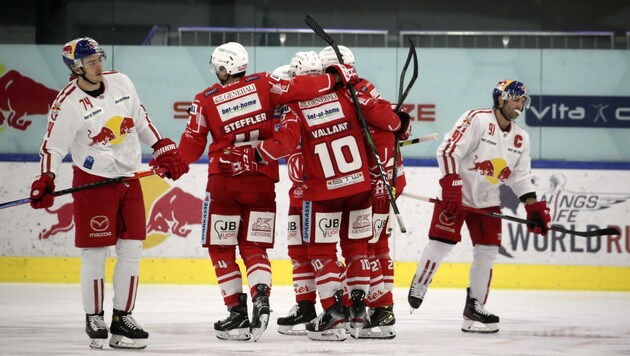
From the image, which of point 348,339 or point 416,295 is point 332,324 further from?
point 416,295

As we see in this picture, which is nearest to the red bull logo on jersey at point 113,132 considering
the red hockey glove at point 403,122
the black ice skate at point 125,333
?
the black ice skate at point 125,333

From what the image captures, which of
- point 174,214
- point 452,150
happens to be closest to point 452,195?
point 452,150

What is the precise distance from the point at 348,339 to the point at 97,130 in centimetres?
148

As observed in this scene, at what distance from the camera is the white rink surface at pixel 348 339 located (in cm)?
499

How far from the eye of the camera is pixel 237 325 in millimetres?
5289

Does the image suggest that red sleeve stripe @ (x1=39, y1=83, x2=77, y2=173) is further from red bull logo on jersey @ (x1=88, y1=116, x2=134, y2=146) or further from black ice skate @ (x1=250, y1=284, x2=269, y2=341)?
black ice skate @ (x1=250, y1=284, x2=269, y2=341)

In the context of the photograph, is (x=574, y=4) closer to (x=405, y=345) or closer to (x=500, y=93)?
(x=500, y=93)

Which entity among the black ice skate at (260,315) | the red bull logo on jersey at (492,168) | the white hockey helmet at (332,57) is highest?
the white hockey helmet at (332,57)

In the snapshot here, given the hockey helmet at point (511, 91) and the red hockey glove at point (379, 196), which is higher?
the hockey helmet at point (511, 91)

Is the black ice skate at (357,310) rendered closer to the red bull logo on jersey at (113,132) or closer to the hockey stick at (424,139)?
the hockey stick at (424,139)

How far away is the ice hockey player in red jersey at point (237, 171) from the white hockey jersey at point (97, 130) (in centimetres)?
31

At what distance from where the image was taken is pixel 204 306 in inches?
273

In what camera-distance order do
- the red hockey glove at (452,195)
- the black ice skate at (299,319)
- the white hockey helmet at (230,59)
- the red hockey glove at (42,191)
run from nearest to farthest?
the red hockey glove at (42,191) → the white hockey helmet at (230,59) → the black ice skate at (299,319) → the red hockey glove at (452,195)

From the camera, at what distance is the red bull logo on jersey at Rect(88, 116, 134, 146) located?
497 centimetres
